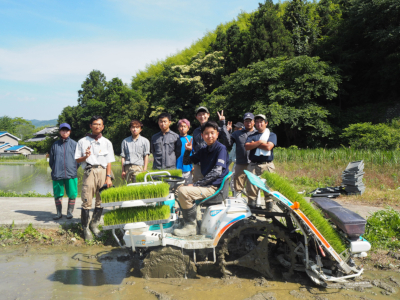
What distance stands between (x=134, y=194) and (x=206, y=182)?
916mm

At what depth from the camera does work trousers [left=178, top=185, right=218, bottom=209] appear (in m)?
3.69

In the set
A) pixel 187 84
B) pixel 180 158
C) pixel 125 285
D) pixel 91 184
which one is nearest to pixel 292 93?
pixel 187 84

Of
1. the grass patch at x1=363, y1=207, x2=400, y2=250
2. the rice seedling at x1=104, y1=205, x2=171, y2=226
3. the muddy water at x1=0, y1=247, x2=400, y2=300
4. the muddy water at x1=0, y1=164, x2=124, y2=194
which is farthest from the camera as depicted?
the muddy water at x1=0, y1=164, x2=124, y2=194

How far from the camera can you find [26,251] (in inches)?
194

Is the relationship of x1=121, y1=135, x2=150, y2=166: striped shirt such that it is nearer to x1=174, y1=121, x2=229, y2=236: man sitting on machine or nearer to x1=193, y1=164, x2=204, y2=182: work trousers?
x1=193, y1=164, x2=204, y2=182: work trousers

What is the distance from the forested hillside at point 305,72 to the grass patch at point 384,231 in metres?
12.6

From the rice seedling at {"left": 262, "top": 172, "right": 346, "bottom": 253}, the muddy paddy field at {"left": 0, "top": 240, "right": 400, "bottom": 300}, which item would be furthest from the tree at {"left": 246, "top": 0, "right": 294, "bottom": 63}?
the rice seedling at {"left": 262, "top": 172, "right": 346, "bottom": 253}

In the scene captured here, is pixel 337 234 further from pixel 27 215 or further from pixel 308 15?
pixel 308 15

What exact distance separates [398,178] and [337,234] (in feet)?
26.2

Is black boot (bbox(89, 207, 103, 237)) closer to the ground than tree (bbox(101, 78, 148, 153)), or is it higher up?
closer to the ground

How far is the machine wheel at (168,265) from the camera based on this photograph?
370 cm

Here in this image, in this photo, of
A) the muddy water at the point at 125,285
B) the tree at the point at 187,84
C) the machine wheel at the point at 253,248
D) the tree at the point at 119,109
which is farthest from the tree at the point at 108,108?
the machine wheel at the point at 253,248

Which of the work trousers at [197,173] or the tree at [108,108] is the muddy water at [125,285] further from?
the tree at [108,108]

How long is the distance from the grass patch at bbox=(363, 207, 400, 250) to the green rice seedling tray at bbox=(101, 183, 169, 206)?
3.55m
